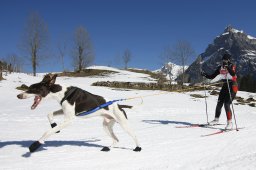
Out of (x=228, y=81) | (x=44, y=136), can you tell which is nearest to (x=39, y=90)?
(x=44, y=136)

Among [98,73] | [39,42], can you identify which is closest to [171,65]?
[98,73]

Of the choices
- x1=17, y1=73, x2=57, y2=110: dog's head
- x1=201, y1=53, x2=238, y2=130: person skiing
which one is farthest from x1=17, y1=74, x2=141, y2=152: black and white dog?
x1=201, y1=53, x2=238, y2=130: person skiing

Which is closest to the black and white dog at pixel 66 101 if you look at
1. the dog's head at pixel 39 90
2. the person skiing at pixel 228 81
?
the dog's head at pixel 39 90

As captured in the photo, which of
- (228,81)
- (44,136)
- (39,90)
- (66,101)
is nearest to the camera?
(44,136)

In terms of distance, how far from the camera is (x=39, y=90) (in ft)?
19.4

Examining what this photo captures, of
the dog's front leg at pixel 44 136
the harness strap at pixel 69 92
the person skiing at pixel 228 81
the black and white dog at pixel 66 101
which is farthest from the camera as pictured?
the person skiing at pixel 228 81

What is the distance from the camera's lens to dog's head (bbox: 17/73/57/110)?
586 cm

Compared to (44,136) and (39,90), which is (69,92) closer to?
(39,90)

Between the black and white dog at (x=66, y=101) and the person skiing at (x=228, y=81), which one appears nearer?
the black and white dog at (x=66, y=101)

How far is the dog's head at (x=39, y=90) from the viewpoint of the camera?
231 inches

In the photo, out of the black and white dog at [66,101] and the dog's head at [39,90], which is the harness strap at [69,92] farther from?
A: the dog's head at [39,90]

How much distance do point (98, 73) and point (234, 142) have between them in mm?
57431

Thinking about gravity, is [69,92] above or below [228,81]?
below

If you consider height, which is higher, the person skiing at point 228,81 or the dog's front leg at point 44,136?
the person skiing at point 228,81
